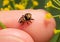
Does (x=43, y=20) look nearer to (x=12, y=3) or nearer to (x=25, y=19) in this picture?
(x=25, y=19)

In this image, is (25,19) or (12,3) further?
(12,3)

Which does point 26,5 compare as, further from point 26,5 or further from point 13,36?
point 13,36

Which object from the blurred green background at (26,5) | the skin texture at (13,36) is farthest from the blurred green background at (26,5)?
the skin texture at (13,36)

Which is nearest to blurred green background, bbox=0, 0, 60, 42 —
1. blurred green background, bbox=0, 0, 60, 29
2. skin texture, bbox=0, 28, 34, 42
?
blurred green background, bbox=0, 0, 60, 29

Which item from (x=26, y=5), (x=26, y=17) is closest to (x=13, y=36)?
(x=26, y=17)

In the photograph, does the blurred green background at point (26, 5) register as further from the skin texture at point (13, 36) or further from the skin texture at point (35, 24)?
the skin texture at point (13, 36)

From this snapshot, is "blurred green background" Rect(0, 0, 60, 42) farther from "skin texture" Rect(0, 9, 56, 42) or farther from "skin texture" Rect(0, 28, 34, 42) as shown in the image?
"skin texture" Rect(0, 28, 34, 42)

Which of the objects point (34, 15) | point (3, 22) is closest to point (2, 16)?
point (3, 22)
